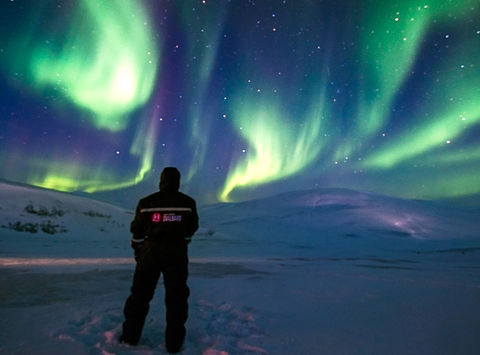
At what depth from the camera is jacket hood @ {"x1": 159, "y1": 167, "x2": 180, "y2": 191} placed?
10.9 feet

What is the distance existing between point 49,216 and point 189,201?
18123 millimetres

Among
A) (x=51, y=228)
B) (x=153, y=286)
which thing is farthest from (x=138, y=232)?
(x=51, y=228)

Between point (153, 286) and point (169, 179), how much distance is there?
1.10 m

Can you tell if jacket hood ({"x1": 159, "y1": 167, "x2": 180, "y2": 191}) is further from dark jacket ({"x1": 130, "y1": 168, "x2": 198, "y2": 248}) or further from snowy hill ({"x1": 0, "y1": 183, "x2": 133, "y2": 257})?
snowy hill ({"x1": 0, "y1": 183, "x2": 133, "y2": 257})

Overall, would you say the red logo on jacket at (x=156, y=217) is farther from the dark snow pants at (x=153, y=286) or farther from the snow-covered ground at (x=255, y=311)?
the snow-covered ground at (x=255, y=311)

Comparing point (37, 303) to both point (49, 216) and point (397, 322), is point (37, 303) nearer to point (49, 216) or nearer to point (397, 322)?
point (397, 322)

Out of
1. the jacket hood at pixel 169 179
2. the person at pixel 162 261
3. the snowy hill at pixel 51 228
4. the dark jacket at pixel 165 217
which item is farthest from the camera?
the snowy hill at pixel 51 228

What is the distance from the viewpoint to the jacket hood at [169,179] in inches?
130

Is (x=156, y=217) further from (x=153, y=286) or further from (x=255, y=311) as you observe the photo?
(x=255, y=311)

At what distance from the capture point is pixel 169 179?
334cm

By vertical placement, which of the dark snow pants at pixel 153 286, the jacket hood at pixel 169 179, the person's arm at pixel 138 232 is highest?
the jacket hood at pixel 169 179

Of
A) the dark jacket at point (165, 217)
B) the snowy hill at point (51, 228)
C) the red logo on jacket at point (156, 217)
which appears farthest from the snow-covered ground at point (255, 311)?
the snowy hill at point (51, 228)

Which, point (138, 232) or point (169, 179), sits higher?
point (169, 179)

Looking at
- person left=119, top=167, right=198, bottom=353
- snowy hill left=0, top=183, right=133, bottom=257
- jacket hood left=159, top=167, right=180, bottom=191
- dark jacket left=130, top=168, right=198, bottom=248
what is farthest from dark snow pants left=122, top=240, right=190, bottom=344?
snowy hill left=0, top=183, right=133, bottom=257
